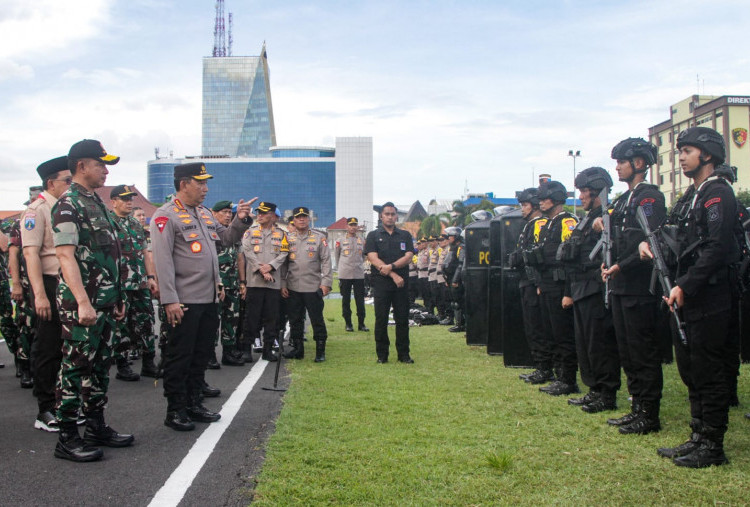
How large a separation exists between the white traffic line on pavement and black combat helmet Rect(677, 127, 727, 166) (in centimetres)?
405

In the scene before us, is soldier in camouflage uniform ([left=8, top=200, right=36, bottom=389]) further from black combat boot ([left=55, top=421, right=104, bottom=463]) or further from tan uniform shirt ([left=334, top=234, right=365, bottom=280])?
tan uniform shirt ([left=334, top=234, right=365, bottom=280])

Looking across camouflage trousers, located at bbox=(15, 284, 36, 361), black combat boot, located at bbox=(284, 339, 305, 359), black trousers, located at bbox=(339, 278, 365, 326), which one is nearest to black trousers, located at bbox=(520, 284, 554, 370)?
black combat boot, located at bbox=(284, 339, 305, 359)

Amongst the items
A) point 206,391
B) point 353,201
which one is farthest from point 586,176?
point 353,201

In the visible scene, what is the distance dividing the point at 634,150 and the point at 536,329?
3000mm

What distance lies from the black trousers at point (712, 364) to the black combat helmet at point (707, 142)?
3.49 ft

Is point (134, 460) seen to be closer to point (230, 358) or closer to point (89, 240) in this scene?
point (89, 240)

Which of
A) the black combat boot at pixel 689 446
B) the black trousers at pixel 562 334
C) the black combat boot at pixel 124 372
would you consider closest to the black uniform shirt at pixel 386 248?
the black trousers at pixel 562 334

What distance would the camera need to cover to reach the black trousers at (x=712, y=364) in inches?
183

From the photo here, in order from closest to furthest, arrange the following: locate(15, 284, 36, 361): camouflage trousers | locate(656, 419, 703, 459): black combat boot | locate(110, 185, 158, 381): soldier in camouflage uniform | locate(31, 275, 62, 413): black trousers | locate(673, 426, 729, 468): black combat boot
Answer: locate(673, 426, 729, 468): black combat boot, locate(656, 419, 703, 459): black combat boot, locate(31, 275, 62, 413): black trousers, locate(15, 284, 36, 361): camouflage trousers, locate(110, 185, 158, 381): soldier in camouflage uniform

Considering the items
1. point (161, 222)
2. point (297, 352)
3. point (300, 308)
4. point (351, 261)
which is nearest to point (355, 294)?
point (351, 261)

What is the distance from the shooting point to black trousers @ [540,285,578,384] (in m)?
7.29

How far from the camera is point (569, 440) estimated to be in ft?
17.4

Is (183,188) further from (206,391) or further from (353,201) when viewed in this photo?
(353,201)

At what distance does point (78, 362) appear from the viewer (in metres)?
4.99
